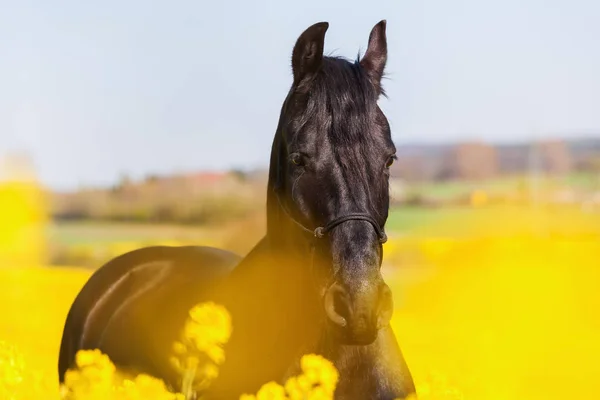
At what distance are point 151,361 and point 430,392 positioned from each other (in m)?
2.66

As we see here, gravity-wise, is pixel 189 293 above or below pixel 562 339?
above

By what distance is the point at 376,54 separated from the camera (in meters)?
5.19

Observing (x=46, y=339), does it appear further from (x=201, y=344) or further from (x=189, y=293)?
(x=201, y=344)

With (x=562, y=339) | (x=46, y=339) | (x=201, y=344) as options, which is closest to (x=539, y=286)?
(x=562, y=339)

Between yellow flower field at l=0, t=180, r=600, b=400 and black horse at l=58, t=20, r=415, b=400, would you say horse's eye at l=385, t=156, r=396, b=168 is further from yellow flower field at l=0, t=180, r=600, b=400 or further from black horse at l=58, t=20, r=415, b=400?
yellow flower field at l=0, t=180, r=600, b=400

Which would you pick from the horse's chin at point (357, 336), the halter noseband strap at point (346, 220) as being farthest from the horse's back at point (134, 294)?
the horse's chin at point (357, 336)

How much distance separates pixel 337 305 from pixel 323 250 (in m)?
0.30

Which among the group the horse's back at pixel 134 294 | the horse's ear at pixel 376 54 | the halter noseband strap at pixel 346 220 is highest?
the horse's ear at pixel 376 54

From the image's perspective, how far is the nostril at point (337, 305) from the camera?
4.14 meters

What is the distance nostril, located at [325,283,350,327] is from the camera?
4.14 meters

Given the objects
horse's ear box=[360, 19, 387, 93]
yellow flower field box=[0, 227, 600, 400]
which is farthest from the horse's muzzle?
yellow flower field box=[0, 227, 600, 400]

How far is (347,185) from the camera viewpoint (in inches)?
172

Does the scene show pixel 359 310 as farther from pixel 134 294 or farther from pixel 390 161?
pixel 134 294

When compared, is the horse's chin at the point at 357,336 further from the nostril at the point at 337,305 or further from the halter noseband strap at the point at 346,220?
the halter noseband strap at the point at 346,220
